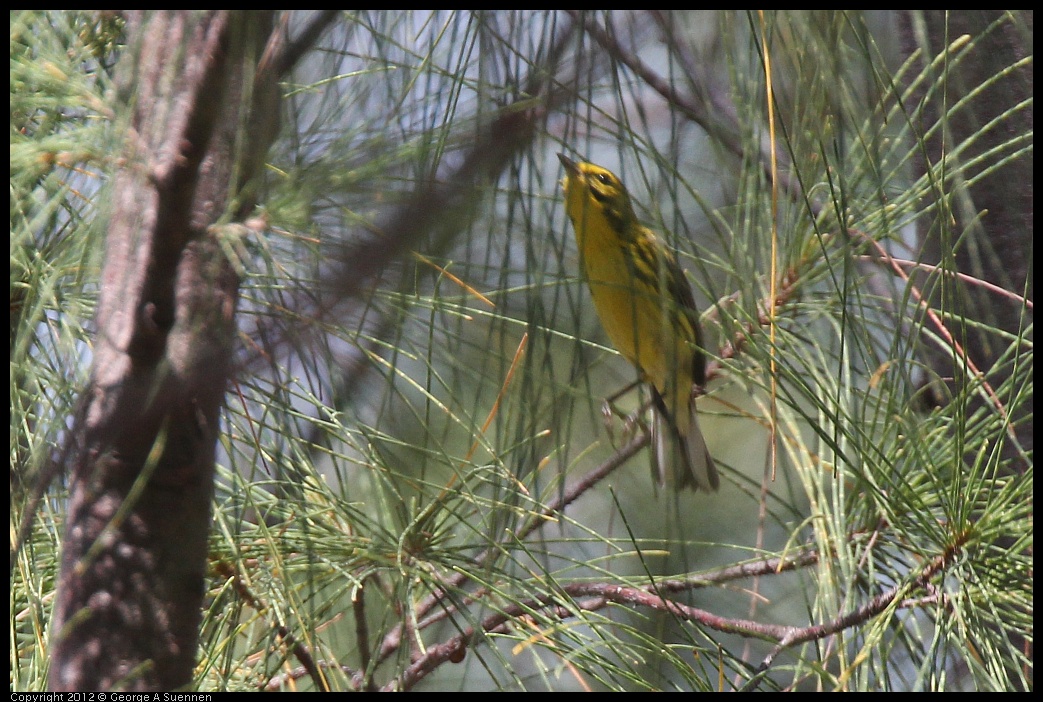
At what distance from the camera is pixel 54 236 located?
45.8 inches

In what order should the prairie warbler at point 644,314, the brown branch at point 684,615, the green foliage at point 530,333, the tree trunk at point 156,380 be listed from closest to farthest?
the green foliage at point 530,333, the tree trunk at point 156,380, the brown branch at point 684,615, the prairie warbler at point 644,314

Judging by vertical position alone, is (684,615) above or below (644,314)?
below

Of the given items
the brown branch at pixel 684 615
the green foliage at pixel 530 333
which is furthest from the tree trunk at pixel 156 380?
the brown branch at pixel 684 615

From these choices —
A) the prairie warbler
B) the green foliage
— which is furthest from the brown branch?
the prairie warbler

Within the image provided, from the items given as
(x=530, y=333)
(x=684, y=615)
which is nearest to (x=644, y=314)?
(x=684, y=615)

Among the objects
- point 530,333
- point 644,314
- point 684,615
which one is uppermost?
point 644,314

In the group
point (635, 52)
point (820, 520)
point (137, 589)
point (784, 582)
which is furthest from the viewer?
point (784, 582)

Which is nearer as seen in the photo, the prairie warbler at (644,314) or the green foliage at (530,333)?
the green foliage at (530,333)

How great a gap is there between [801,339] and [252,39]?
86cm

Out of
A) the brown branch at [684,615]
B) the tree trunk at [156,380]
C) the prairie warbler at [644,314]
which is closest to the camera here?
the tree trunk at [156,380]

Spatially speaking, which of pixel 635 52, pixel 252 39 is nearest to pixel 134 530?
pixel 252 39

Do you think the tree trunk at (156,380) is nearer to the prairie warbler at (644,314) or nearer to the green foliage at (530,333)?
the green foliage at (530,333)

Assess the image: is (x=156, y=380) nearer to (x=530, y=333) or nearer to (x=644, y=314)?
(x=530, y=333)
